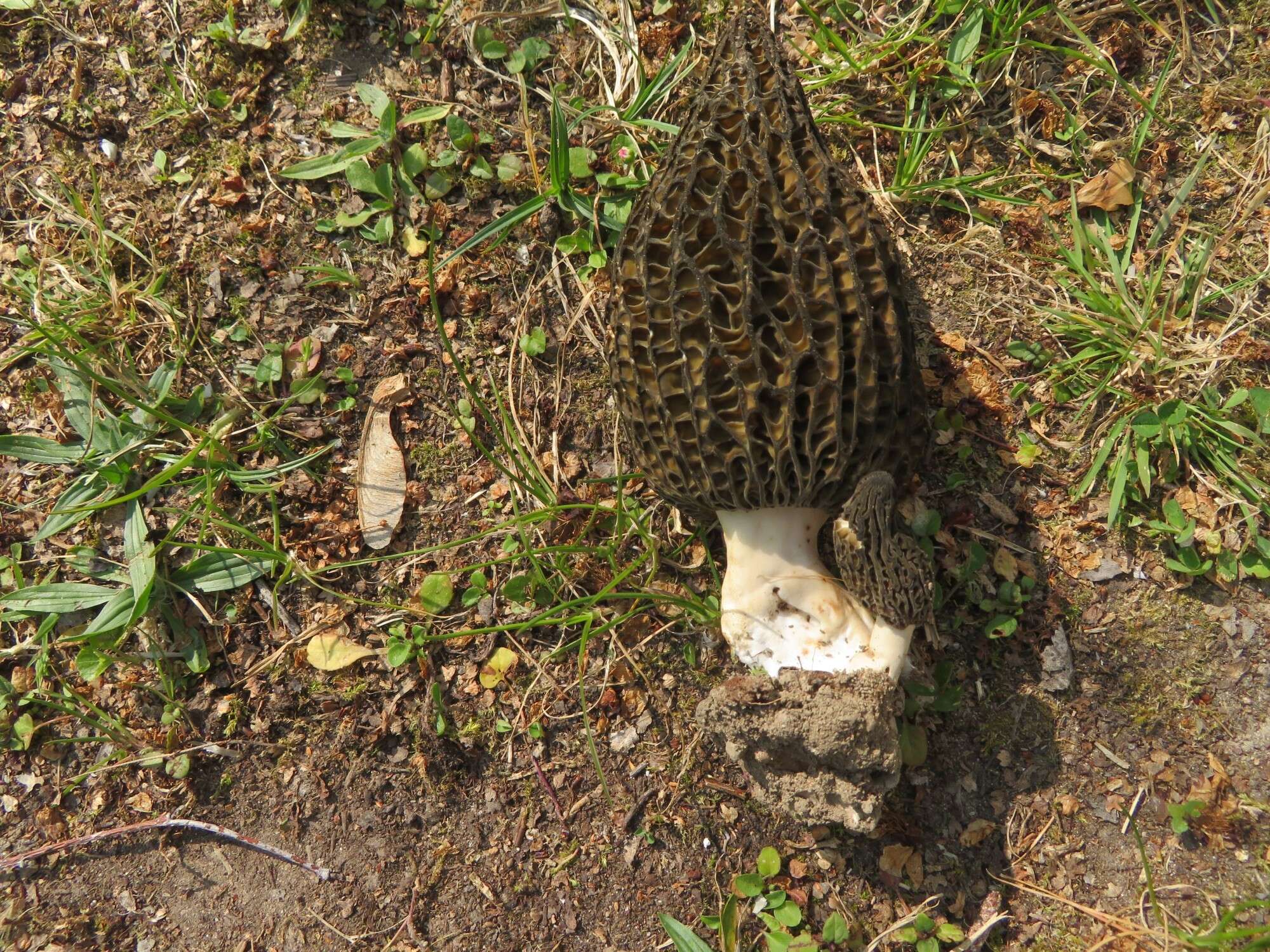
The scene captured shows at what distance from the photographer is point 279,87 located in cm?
333

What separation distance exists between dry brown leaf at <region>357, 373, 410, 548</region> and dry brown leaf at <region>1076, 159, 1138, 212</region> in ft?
8.87

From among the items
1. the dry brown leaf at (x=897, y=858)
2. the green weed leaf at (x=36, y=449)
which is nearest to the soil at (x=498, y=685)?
the dry brown leaf at (x=897, y=858)

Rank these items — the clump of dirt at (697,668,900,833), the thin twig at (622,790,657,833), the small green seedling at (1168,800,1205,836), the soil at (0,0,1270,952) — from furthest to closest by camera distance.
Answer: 1. the thin twig at (622,790,657,833)
2. the soil at (0,0,1270,952)
3. the small green seedling at (1168,800,1205,836)
4. the clump of dirt at (697,668,900,833)

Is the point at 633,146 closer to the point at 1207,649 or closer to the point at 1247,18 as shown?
the point at 1247,18

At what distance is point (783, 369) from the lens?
2.43 meters

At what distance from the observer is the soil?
9.57ft

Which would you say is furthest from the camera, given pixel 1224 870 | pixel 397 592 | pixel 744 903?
pixel 397 592

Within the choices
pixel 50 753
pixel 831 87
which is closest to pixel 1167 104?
pixel 831 87

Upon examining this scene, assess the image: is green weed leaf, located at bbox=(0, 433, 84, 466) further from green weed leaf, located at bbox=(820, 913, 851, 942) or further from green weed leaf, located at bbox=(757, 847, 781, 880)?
green weed leaf, located at bbox=(820, 913, 851, 942)

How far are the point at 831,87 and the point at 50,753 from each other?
404cm

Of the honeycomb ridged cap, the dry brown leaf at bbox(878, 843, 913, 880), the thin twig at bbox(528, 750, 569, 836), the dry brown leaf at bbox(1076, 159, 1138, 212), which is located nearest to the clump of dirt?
the dry brown leaf at bbox(878, 843, 913, 880)

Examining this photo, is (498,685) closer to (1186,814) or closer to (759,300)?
(759,300)

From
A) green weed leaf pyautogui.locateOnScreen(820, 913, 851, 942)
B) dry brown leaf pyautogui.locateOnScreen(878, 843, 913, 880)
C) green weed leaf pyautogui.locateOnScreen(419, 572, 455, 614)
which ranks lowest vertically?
green weed leaf pyautogui.locateOnScreen(820, 913, 851, 942)

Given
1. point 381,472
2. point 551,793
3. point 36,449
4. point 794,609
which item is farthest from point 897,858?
point 36,449
